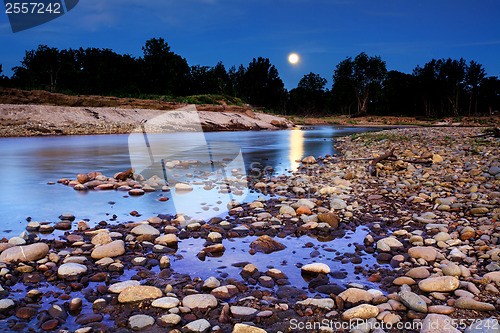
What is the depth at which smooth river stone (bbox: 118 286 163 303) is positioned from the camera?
2.64 meters

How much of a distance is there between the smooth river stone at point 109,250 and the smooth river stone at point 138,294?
89 centimetres

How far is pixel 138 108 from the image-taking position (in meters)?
31.7

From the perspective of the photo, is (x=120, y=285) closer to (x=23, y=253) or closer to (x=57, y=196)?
(x=23, y=253)

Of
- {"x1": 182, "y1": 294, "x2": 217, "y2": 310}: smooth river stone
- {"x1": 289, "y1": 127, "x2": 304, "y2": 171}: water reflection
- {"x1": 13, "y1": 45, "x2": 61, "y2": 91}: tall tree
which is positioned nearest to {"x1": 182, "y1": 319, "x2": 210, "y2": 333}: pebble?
{"x1": 182, "y1": 294, "x2": 217, "y2": 310}: smooth river stone

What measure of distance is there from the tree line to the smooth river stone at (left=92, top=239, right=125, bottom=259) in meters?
43.6

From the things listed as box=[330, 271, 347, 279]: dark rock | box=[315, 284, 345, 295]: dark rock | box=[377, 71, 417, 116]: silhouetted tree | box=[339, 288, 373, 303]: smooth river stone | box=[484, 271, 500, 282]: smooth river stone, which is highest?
box=[377, 71, 417, 116]: silhouetted tree

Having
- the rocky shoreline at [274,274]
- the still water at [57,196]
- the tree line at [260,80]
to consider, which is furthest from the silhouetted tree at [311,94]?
the rocky shoreline at [274,274]

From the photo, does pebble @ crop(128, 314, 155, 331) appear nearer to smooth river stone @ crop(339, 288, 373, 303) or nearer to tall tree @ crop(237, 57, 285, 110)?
smooth river stone @ crop(339, 288, 373, 303)

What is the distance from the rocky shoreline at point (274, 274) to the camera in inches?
94.9

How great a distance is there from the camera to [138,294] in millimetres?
2680

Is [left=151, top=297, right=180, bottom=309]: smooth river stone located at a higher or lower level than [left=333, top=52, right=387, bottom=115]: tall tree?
lower

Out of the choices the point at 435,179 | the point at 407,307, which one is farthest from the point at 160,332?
the point at 435,179

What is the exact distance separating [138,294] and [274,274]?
3.83 ft

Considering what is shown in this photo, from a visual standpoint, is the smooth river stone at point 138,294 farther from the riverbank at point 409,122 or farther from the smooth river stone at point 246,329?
the riverbank at point 409,122
